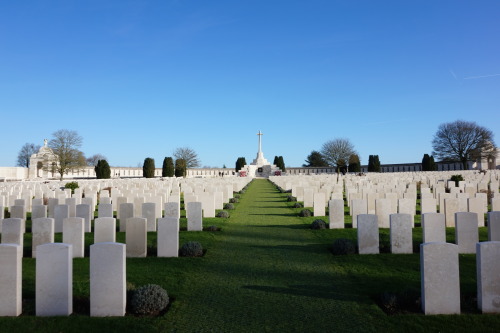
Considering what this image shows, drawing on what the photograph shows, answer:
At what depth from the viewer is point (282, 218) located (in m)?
13.7

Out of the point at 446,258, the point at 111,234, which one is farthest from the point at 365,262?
the point at 111,234

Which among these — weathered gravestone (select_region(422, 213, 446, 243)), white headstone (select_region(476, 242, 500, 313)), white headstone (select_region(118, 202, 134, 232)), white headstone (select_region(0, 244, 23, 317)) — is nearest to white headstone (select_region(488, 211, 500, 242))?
weathered gravestone (select_region(422, 213, 446, 243))

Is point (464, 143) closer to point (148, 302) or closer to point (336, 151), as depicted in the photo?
point (336, 151)

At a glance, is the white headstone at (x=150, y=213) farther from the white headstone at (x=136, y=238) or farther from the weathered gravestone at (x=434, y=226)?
the weathered gravestone at (x=434, y=226)

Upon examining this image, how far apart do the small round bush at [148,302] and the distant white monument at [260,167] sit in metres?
77.6

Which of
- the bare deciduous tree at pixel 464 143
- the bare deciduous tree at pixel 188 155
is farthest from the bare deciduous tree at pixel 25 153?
the bare deciduous tree at pixel 464 143

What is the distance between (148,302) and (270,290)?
5.96 feet

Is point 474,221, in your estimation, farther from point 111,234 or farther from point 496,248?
point 111,234

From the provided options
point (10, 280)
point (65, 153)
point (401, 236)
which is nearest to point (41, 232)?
point (10, 280)

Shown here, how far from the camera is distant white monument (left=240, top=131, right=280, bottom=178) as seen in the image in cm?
8524

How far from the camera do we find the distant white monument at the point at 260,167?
280ft

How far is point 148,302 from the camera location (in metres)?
4.94

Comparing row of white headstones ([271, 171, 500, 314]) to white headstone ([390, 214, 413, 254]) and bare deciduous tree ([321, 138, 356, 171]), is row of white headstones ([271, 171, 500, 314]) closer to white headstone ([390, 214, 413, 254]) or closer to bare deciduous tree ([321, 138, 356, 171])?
white headstone ([390, 214, 413, 254])

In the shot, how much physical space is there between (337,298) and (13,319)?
4265 millimetres
